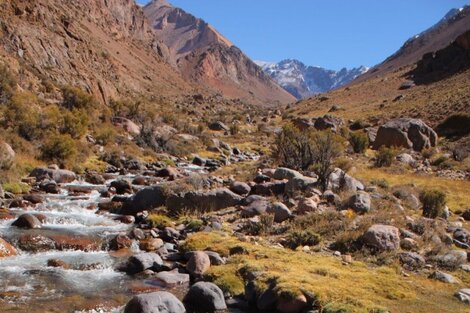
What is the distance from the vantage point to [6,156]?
28.3 m

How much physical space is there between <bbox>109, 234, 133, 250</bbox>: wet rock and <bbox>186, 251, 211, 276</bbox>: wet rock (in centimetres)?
354

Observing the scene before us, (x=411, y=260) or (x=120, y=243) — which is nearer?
(x=411, y=260)

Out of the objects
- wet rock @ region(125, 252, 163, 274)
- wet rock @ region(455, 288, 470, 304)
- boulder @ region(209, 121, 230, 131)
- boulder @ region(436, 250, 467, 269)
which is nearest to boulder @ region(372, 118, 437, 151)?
boulder @ region(436, 250, 467, 269)

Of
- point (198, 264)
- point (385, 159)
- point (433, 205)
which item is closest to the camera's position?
point (198, 264)

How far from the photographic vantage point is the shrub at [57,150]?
3319 centimetres

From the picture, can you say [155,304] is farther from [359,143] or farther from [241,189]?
[359,143]

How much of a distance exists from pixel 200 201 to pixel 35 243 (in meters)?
7.45

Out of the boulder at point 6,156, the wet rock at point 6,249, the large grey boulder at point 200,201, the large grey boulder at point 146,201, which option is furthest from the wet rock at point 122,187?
the wet rock at point 6,249

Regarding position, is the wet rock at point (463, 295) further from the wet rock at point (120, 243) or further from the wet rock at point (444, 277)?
the wet rock at point (120, 243)

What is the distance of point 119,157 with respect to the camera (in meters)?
39.7

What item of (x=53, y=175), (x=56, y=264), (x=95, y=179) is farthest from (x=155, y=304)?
(x=95, y=179)

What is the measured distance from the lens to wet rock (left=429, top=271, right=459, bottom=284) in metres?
13.6

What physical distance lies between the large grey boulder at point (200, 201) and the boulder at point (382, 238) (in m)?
7.80

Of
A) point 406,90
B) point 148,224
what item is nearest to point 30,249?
point 148,224
